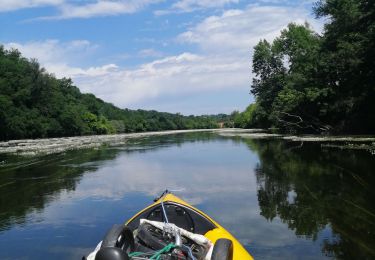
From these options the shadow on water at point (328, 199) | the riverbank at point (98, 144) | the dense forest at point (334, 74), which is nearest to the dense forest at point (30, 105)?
the riverbank at point (98, 144)

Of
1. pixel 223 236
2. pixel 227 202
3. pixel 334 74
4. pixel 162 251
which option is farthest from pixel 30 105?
pixel 162 251

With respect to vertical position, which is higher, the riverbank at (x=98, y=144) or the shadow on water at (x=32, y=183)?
the riverbank at (x=98, y=144)

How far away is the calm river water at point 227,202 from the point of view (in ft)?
37.1

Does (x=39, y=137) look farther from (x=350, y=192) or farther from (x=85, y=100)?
(x=350, y=192)

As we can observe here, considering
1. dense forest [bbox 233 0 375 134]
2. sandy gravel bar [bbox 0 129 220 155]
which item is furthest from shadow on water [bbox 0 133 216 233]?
dense forest [bbox 233 0 375 134]

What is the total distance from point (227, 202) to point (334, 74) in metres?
46.0

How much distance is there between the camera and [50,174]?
88.1 feet

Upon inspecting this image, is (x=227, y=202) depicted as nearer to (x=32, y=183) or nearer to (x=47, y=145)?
(x=32, y=183)

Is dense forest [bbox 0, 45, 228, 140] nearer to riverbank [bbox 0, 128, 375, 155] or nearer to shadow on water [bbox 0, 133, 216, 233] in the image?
riverbank [bbox 0, 128, 375, 155]

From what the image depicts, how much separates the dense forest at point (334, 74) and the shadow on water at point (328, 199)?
76.5ft

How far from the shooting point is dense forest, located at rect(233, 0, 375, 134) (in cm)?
4766

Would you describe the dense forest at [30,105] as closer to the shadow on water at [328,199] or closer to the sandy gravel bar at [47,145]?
the sandy gravel bar at [47,145]

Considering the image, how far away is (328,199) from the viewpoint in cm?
1606

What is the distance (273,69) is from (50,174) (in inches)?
2768
